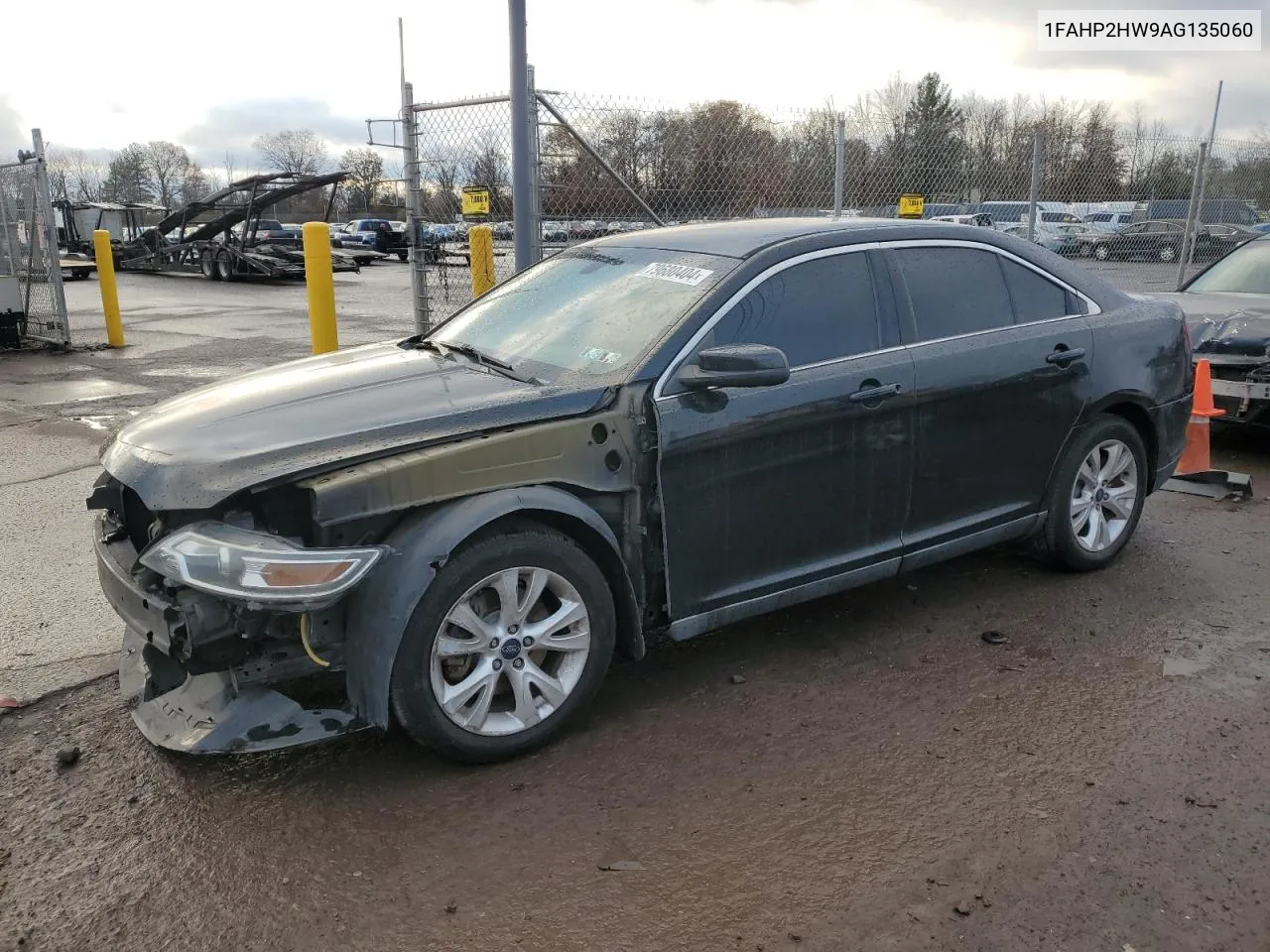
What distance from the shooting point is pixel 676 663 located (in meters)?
4.09

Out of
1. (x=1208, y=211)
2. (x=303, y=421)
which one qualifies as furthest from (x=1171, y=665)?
(x=1208, y=211)

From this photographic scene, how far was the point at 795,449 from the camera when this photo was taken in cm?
380

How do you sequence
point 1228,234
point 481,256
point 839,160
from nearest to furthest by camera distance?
point 481,256, point 839,160, point 1228,234

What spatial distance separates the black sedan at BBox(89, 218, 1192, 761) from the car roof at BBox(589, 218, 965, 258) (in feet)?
0.07

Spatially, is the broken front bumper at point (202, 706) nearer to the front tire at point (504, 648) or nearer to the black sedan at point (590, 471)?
the black sedan at point (590, 471)

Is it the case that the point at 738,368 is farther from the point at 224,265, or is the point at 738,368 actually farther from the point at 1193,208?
the point at 224,265

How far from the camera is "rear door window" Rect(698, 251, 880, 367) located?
3783 millimetres

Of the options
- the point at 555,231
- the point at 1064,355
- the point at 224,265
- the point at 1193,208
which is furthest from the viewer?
the point at 224,265

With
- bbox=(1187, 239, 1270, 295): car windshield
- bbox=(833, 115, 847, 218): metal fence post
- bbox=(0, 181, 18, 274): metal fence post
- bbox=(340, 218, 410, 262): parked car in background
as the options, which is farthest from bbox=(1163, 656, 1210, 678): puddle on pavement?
bbox=(340, 218, 410, 262): parked car in background

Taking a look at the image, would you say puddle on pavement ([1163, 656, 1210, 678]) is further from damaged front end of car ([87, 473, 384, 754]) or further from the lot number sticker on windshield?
damaged front end of car ([87, 473, 384, 754])

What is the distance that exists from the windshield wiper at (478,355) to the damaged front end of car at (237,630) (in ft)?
3.25

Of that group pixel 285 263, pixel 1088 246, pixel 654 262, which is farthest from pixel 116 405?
pixel 285 263

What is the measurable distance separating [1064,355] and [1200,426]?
262 cm

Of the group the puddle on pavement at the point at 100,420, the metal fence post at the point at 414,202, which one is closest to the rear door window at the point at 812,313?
the metal fence post at the point at 414,202
